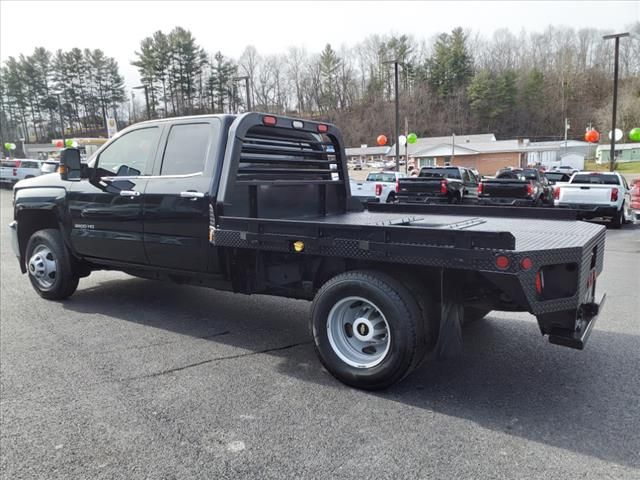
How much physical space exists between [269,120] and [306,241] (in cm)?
162

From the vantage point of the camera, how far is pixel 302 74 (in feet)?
339

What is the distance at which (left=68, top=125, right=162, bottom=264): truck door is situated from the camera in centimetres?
518

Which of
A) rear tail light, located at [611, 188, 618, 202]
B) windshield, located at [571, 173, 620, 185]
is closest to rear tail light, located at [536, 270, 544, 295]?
rear tail light, located at [611, 188, 618, 202]

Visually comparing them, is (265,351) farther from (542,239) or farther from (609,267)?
(609,267)

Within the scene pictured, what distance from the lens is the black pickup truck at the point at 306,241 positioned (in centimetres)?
331

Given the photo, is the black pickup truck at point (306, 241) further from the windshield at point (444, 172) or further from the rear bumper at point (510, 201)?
the windshield at point (444, 172)

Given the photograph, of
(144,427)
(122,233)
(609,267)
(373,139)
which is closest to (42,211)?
(122,233)

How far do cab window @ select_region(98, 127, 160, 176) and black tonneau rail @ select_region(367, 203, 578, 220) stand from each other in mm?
2659

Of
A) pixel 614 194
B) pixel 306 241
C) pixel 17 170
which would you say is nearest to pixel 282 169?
pixel 306 241

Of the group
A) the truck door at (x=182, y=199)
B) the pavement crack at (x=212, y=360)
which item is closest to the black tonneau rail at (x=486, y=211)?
the pavement crack at (x=212, y=360)

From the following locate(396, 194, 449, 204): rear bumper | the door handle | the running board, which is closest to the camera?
the running board

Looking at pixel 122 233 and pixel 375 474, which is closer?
pixel 375 474

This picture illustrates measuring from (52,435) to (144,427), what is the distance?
1.82 feet

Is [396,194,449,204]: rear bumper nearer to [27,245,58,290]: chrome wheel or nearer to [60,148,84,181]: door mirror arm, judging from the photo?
[27,245,58,290]: chrome wheel
